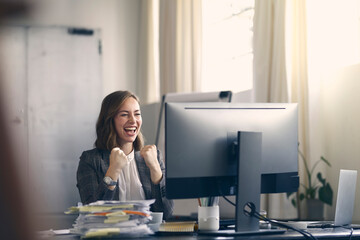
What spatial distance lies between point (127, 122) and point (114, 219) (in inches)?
45.6

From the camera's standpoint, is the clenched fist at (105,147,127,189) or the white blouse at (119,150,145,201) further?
the white blouse at (119,150,145,201)

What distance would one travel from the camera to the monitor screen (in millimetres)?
1679

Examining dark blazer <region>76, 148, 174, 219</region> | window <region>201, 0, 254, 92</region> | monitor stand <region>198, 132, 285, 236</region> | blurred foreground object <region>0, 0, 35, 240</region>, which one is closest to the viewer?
blurred foreground object <region>0, 0, 35, 240</region>

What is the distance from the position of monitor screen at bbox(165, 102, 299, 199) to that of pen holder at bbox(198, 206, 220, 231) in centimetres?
6

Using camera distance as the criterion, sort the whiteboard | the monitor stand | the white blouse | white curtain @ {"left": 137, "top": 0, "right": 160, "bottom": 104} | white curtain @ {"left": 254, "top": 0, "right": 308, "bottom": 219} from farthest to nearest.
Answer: white curtain @ {"left": 137, "top": 0, "right": 160, "bottom": 104}, the whiteboard, white curtain @ {"left": 254, "top": 0, "right": 308, "bottom": 219}, the white blouse, the monitor stand

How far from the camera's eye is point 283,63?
11.1ft

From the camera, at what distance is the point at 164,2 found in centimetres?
507

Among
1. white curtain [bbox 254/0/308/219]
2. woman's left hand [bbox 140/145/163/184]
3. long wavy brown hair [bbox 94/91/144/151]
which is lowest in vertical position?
woman's left hand [bbox 140/145/163/184]

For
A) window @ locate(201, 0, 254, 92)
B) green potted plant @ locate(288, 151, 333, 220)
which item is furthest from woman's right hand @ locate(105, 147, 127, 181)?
window @ locate(201, 0, 254, 92)

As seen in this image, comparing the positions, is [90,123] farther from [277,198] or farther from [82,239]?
[82,239]

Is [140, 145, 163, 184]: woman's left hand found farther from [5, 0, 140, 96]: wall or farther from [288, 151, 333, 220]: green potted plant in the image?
[5, 0, 140, 96]: wall

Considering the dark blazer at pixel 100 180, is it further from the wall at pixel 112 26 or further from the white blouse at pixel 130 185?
the wall at pixel 112 26

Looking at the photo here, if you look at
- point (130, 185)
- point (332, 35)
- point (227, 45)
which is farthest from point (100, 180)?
point (227, 45)

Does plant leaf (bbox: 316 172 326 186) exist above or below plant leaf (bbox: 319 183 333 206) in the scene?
above
